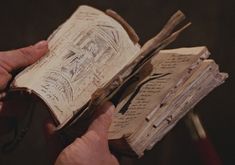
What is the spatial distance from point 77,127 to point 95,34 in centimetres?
16

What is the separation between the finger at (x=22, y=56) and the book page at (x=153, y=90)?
0.16m

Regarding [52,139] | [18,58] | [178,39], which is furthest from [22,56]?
[178,39]

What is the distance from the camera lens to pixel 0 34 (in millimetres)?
Answer: 1162

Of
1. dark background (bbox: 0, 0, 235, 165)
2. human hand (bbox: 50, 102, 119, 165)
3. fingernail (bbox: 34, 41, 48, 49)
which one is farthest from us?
dark background (bbox: 0, 0, 235, 165)

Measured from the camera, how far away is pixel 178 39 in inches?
42.3

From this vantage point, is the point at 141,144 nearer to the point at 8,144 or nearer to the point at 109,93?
the point at 109,93

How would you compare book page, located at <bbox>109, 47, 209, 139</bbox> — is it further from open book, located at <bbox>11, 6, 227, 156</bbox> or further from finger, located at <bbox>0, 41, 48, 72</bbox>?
finger, located at <bbox>0, 41, 48, 72</bbox>

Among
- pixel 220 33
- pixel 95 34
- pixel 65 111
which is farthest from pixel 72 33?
pixel 220 33

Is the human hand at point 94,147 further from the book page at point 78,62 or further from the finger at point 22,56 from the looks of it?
the finger at point 22,56

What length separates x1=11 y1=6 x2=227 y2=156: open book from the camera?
68cm

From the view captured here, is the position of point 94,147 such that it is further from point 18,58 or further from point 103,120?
point 18,58

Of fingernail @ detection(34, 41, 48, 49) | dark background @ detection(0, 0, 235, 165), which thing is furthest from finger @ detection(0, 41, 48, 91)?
dark background @ detection(0, 0, 235, 165)

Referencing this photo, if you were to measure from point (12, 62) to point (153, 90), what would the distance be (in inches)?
9.5

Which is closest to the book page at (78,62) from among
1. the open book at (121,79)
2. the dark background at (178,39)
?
the open book at (121,79)
